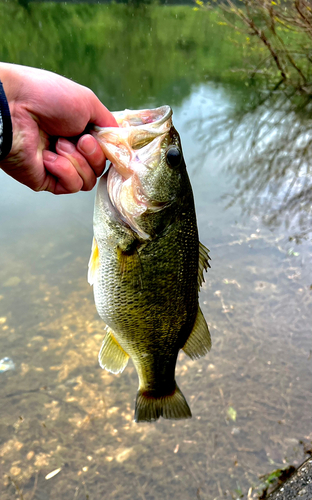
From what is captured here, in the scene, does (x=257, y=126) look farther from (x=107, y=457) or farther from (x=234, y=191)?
(x=107, y=457)

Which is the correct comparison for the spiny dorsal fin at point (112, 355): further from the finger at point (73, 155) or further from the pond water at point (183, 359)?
the pond water at point (183, 359)

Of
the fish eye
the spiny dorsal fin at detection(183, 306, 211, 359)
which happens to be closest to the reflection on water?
the spiny dorsal fin at detection(183, 306, 211, 359)

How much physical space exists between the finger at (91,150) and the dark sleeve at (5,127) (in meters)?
0.27

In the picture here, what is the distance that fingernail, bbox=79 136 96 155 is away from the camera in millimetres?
1435

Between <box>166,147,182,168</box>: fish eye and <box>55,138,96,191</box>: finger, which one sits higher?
<box>166,147,182,168</box>: fish eye

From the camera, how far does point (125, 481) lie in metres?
2.41

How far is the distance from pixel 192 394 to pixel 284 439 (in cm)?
73

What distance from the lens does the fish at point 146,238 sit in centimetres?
144

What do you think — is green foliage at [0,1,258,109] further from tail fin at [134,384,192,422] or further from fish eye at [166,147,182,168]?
tail fin at [134,384,192,422]

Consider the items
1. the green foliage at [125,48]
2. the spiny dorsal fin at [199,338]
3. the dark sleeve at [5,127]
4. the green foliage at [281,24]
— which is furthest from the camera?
the green foliage at [125,48]

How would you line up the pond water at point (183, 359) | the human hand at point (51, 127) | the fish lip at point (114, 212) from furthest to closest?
the pond water at point (183, 359), the fish lip at point (114, 212), the human hand at point (51, 127)

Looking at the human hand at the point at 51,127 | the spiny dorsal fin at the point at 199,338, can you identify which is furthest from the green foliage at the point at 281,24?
the spiny dorsal fin at the point at 199,338

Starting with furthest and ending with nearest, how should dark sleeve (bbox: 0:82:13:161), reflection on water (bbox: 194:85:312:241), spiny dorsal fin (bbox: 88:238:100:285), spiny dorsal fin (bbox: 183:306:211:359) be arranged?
reflection on water (bbox: 194:85:312:241) → spiny dorsal fin (bbox: 183:306:211:359) → spiny dorsal fin (bbox: 88:238:100:285) → dark sleeve (bbox: 0:82:13:161)

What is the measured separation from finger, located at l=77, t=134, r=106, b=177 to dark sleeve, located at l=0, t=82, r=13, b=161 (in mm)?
269
